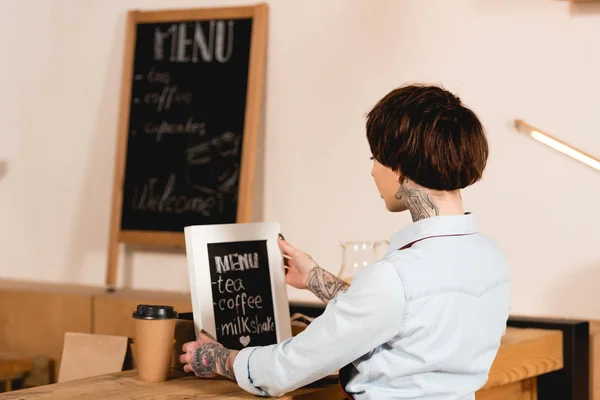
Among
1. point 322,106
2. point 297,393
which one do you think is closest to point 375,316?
point 297,393

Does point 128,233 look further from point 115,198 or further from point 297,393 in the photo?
point 297,393

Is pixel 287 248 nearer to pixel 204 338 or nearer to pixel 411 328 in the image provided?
pixel 204 338

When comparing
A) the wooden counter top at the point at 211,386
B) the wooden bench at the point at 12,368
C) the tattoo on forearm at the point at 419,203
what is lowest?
the wooden bench at the point at 12,368

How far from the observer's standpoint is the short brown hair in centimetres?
152

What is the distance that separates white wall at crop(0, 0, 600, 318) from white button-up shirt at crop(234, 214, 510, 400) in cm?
129

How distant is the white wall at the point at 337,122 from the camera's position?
110 inches

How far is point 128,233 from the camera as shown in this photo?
364 centimetres

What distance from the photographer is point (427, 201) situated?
157 centimetres

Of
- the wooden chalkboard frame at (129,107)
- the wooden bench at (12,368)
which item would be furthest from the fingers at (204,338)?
the wooden chalkboard frame at (129,107)

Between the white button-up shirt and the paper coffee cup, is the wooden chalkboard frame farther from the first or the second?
the white button-up shirt

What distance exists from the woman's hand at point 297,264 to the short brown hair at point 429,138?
483 millimetres

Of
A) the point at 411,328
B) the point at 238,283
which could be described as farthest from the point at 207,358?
the point at 411,328

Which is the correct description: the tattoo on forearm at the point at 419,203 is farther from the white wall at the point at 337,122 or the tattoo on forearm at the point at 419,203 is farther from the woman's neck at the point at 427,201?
the white wall at the point at 337,122

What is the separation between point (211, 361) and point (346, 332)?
39 centimetres
